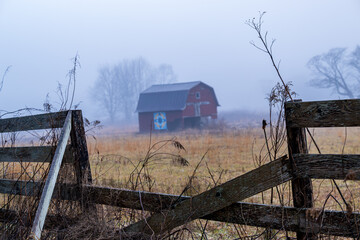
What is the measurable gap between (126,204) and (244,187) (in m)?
1.25

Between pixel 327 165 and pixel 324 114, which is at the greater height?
pixel 324 114

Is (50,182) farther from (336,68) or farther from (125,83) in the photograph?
(125,83)

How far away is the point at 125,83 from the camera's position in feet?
455

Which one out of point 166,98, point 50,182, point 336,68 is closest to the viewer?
point 50,182

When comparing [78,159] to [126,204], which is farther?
[78,159]

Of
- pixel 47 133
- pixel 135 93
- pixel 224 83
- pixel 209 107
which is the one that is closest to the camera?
pixel 47 133

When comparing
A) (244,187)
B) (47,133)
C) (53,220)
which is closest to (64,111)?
(47,133)

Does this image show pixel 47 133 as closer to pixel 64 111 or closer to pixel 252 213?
pixel 64 111

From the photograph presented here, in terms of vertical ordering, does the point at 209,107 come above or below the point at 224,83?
below

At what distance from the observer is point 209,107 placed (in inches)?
2019

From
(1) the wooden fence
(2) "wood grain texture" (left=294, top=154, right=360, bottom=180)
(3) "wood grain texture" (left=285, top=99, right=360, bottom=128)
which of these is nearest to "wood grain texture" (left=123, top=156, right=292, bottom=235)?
(1) the wooden fence

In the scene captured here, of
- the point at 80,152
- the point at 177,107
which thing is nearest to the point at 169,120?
the point at 177,107

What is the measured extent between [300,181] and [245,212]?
0.50 m

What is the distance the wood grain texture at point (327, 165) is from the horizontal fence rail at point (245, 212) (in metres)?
0.26
